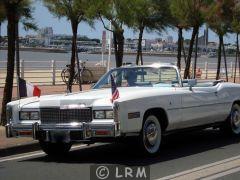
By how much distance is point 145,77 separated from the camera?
11.8 meters

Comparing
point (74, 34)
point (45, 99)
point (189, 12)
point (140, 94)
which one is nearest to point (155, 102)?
point (140, 94)

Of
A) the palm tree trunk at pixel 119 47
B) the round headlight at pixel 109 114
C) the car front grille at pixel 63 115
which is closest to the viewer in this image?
the round headlight at pixel 109 114

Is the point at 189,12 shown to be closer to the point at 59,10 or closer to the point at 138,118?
the point at 59,10

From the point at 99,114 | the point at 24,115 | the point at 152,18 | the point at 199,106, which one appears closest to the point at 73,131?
the point at 99,114

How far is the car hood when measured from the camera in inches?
387

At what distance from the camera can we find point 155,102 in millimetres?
10398

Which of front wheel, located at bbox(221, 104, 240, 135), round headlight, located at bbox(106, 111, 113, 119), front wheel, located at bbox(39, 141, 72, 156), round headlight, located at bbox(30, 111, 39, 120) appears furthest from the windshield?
round headlight, located at bbox(106, 111, 113, 119)

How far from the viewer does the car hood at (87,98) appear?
387 inches

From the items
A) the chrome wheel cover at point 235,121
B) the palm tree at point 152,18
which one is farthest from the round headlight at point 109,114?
the palm tree at point 152,18

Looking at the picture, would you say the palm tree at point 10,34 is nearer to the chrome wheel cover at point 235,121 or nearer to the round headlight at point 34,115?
the round headlight at point 34,115

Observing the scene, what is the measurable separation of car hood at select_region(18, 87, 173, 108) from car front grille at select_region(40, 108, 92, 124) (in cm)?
10

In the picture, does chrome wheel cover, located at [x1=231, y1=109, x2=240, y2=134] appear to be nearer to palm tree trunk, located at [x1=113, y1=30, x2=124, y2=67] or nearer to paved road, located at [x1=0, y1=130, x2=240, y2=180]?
paved road, located at [x1=0, y1=130, x2=240, y2=180]

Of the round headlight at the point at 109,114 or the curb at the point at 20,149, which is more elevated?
the round headlight at the point at 109,114

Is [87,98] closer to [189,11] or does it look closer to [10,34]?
[10,34]
